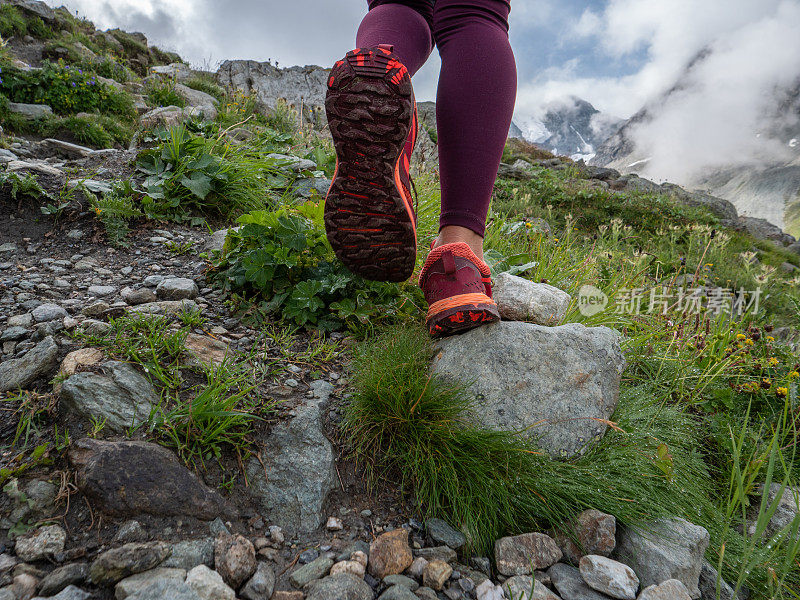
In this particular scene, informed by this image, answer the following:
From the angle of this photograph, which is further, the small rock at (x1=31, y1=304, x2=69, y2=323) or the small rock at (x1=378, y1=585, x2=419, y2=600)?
the small rock at (x1=31, y1=304, x2=69, y2=323)

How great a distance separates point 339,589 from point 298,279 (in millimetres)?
1214

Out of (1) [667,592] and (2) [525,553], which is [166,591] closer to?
(2) [525,553]

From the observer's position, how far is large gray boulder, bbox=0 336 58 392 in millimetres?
1180

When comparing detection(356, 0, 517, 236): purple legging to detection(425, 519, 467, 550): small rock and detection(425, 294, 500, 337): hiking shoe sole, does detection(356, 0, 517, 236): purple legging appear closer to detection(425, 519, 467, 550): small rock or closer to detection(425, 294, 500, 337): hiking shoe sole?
detection(425, 294, 500, 337): hiking shoe sole

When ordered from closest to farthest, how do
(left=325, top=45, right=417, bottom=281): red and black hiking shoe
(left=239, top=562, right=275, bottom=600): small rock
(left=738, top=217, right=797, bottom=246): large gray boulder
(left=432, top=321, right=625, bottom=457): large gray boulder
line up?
(left=239, top=562, right=275, bottom=600): small rock
(left=325, top=45, right=417, bottom=281): red and black hiking shoe
(left=432, top=321, right=625, bottom=457): large gray boulder
(left=738, top=217, right=797, bottom=246): large gray boulder

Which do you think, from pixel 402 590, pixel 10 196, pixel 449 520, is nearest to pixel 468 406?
pixel 449 520

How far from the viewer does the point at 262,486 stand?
112cm

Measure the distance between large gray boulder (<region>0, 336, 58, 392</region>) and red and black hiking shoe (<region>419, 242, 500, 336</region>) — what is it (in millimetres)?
1093

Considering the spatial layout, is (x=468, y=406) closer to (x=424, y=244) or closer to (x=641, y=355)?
(x=641, y=355)

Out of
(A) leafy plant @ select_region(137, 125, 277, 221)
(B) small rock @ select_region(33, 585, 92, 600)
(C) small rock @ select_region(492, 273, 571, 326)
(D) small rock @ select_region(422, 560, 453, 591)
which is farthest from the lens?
Result: (A) leafy plant @ select_region(137, 125, 277, 221)

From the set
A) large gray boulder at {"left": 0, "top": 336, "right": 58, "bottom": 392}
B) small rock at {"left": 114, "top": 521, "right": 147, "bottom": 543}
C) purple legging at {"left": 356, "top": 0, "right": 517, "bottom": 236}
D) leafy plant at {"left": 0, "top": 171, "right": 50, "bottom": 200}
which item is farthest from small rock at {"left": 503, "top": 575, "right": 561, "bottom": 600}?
leafy plant at {"left": 0, "top": 171, "right": 50, "bottom": 200}

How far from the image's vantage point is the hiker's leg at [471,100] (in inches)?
54.1

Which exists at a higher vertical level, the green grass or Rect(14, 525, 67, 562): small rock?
the green grass

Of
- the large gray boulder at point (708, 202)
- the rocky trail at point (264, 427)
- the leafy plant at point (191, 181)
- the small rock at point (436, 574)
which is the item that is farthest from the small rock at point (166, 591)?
the large gray boulder at point (708, 202)
